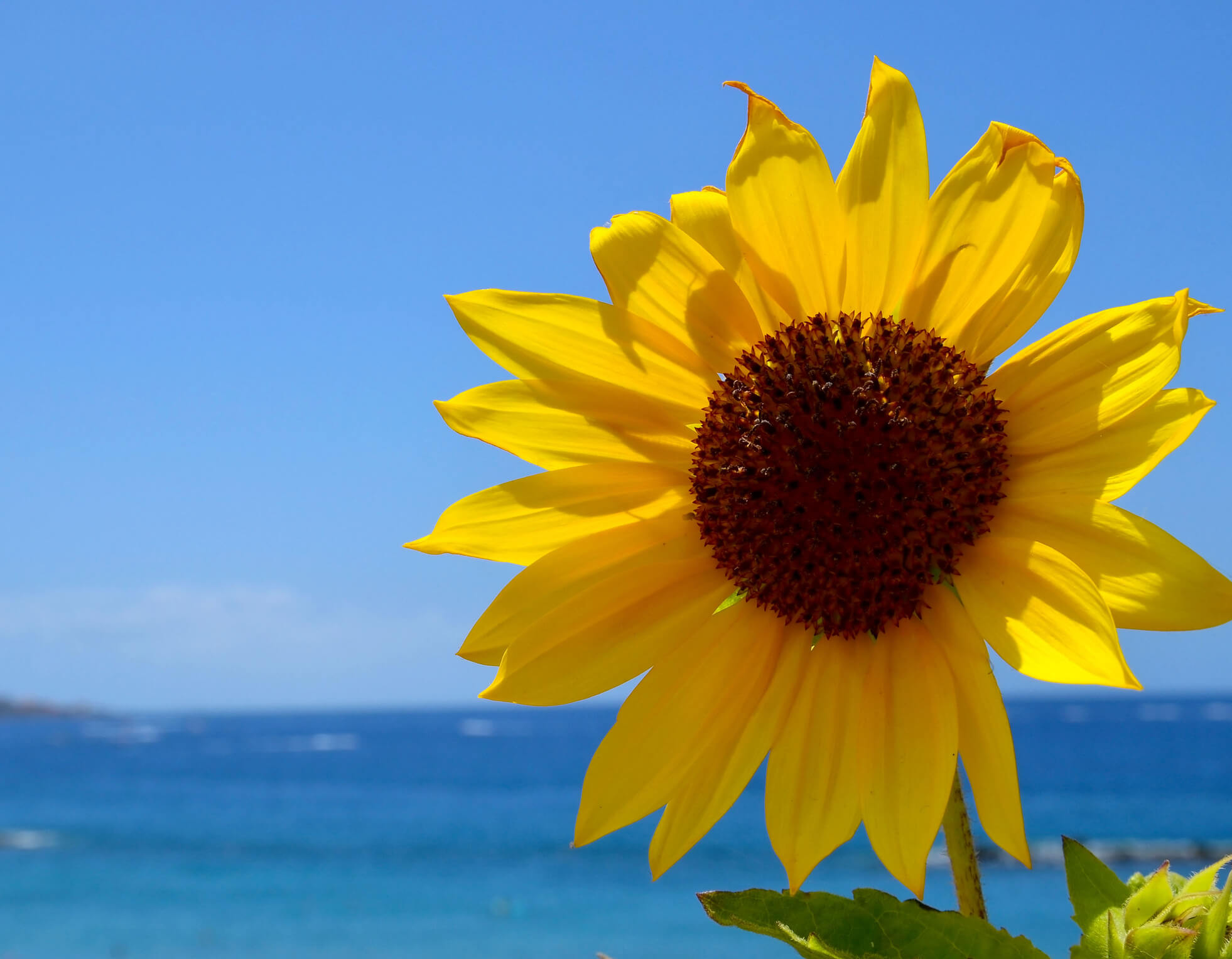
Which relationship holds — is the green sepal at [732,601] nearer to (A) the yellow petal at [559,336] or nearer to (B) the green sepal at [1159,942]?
(A) the yellow petal at [559,336]

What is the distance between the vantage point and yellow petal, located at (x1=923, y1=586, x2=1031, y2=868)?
1252 millimetres

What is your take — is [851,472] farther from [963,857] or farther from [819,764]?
[963,857]

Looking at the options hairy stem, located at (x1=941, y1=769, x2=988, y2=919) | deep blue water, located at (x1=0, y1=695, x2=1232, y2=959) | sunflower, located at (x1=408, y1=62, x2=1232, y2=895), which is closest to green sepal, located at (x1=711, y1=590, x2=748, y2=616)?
sunflower, located at (x1=408, y1=62, x2=1232, y2=895)

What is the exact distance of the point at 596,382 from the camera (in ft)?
5.44

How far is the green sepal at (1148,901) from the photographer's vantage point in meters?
1.21

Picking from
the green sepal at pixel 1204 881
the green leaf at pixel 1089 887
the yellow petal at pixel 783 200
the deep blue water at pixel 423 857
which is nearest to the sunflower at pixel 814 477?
the yellow petal at pixel 783 200

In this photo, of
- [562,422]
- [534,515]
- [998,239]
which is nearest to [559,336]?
[562,422]

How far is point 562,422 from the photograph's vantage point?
1659 mm

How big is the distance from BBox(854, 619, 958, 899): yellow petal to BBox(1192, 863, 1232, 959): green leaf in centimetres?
28

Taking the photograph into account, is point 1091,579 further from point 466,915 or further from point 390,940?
point 466,915

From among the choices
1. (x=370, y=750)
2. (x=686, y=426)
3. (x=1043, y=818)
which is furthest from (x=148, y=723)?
(x=686, y=426)

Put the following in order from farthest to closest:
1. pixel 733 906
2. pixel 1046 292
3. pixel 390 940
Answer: pixel 390 940 < pixel 1046 292 < pixel 733 906

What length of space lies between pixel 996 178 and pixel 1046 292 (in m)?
0.16

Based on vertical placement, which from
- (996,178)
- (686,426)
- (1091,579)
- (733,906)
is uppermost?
(996,178)
